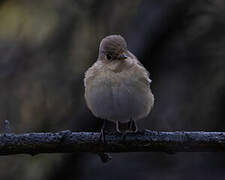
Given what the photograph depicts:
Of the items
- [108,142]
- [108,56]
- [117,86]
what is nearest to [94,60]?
[108,56]

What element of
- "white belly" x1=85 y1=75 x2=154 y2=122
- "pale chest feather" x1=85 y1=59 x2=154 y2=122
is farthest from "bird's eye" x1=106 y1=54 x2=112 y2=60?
"white belly" x1=85 y1=75 x2=154 y2=122

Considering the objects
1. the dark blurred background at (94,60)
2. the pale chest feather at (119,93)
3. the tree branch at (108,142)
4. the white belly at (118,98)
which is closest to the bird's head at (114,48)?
the pale chest feather at (119,93)

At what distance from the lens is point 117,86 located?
16.2 feet

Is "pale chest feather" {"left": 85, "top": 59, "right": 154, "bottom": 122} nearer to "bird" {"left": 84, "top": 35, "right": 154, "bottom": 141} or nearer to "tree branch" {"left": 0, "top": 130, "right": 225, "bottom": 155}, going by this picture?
"bird" {"left": 84, "top": 35, "right": 154, "bottom": 141}

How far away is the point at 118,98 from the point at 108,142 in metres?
0.50

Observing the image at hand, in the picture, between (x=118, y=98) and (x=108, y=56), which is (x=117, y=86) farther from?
(x=108, y=56)

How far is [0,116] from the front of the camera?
8281 mm

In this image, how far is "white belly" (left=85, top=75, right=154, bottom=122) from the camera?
493 centimetres

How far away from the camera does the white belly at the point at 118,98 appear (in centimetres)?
493

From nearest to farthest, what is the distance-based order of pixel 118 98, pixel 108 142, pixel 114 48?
1. pixel 108 142
2. pixel 118 98
3. pixel 114 48

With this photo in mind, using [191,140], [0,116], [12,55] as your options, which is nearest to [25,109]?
[0,116]

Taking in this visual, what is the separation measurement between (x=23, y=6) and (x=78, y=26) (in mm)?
1078

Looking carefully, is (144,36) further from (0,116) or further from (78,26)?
(0,116)

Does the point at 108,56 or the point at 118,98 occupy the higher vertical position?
the point at 108,56
